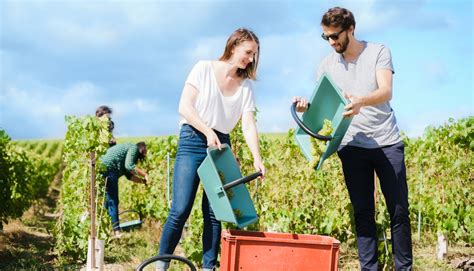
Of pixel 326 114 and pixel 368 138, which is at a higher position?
pixel 326 114

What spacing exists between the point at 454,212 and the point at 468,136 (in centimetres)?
72

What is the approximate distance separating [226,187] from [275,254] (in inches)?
16.8

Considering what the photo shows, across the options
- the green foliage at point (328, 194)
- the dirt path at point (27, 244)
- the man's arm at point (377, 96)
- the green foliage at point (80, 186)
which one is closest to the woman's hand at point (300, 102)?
the man's arm at point (377, 96)

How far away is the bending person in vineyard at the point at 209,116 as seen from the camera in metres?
3.31

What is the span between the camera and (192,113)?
3.26 meters

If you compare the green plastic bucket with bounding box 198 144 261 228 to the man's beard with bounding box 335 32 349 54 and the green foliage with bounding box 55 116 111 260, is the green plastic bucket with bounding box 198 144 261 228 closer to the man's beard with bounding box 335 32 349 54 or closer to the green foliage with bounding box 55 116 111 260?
the man's beard with bounding box 335 32 349 54

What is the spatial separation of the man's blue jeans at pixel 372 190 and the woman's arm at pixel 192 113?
2.59 feet

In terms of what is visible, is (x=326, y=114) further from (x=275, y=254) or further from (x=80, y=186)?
(x=80, y=186)

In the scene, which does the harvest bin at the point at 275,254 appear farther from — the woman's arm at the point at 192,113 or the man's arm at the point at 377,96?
the man's arm at the point at 377,96

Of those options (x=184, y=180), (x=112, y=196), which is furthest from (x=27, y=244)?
(x=184, y=180)

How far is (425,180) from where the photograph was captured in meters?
6.66

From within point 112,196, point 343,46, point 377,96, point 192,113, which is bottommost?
point 112,196

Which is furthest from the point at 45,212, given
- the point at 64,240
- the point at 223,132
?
the point at 223,132

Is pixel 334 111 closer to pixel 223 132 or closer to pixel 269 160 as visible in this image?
pixel 223 132
